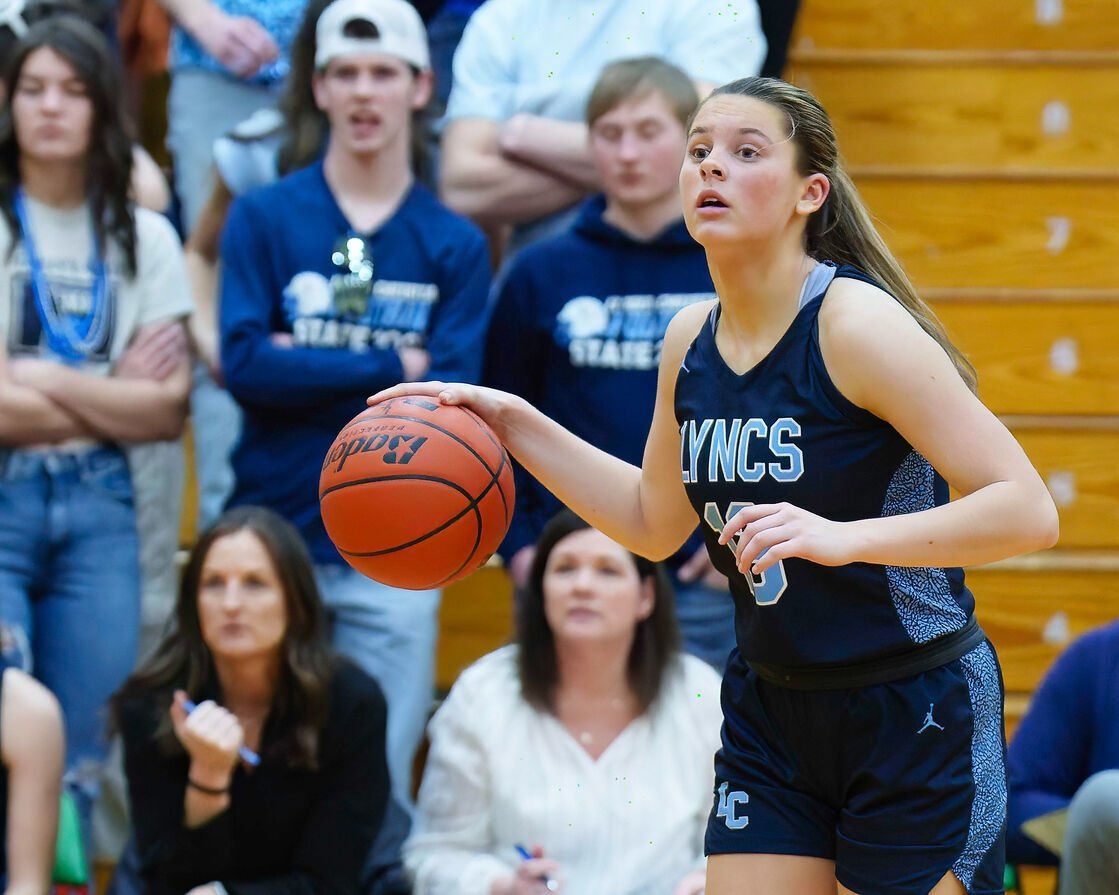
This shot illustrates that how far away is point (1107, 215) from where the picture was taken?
6.31 m

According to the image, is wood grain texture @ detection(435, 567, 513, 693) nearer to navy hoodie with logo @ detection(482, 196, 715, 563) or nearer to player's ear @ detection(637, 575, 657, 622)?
navy hoodie with logo @ detection(482, 196, 715, 563)

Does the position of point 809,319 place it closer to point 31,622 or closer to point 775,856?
point 775,856

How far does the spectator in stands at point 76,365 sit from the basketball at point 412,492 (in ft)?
6.02

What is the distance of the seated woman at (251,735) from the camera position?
4.43 metres

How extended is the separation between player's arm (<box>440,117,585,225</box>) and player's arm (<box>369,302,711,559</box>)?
2332 millimetres

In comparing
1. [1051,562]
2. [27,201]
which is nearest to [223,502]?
[27,201]

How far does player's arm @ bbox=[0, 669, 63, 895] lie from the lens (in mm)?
4336

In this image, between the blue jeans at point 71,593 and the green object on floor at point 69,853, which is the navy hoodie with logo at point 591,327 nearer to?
the blue jeans at point 71,593

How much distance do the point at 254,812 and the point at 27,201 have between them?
2.02m

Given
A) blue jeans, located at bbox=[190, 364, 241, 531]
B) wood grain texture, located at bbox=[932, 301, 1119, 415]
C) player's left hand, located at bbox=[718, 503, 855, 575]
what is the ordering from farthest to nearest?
1. wood grain texture, located at bbox=[932, 301, 1119, 415]
2. blue jeans, located at bbox=[190, 364, 241, 531]
3. player's left hand, located at bbox=[718, 503, 855, 575]

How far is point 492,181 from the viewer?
5.54 metres

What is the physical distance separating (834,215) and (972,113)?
145 inches

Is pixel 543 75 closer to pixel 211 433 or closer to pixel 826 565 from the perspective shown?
pixel 211 433

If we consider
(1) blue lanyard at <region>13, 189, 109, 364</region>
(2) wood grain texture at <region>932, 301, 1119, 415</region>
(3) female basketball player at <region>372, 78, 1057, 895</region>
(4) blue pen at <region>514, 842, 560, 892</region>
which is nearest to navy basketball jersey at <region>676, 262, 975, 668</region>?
(3) female basketball player at <region>372, 78, 1057, 895</region>
